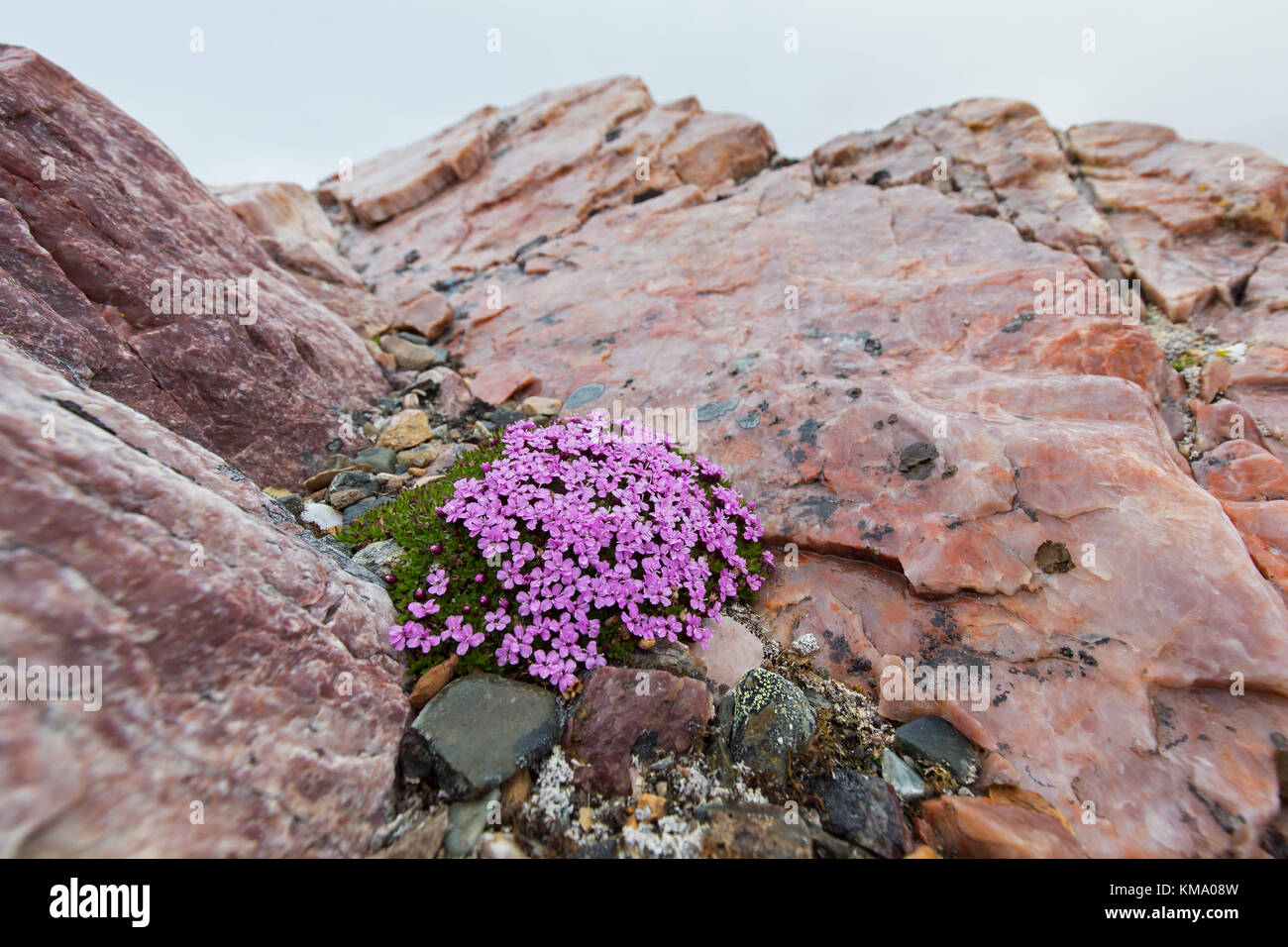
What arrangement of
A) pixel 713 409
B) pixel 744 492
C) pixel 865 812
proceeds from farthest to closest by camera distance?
1. pixel 713 409
2. pixel 744 492
3. pixel 865 812

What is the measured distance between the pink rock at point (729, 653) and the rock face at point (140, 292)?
4957 millimetres

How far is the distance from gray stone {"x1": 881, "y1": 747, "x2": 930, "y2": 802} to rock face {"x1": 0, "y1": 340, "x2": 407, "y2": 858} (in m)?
3.14

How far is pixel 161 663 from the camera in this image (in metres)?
2.56

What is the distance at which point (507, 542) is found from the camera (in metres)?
4.54

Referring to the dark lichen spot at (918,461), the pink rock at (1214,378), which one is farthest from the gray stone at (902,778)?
the pink rock at (1214,378)

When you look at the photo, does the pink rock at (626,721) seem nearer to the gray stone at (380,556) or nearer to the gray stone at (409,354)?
the gray stone at (380,556)

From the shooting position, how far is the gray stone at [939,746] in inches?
Result: 142

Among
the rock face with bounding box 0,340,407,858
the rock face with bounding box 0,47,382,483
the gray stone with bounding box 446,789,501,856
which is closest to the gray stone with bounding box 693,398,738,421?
the rock face with bounding box 0,47,382,483

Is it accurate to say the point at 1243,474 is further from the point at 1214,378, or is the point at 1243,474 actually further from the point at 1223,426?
the point at 1214,378

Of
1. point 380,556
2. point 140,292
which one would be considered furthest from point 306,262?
point 380,556

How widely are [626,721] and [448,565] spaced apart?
6.44ft
